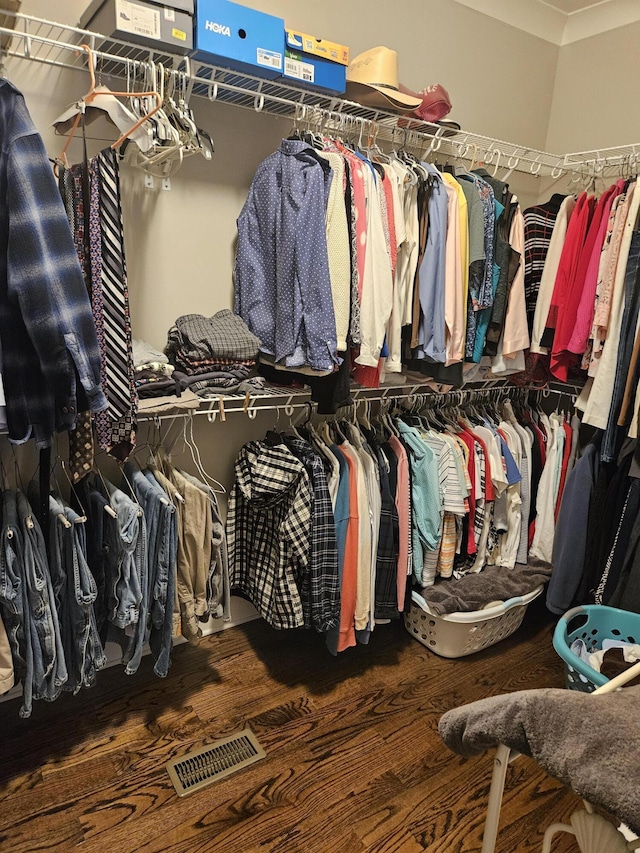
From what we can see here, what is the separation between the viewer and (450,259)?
6.88 feet

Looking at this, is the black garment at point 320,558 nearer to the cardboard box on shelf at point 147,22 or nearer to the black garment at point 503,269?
the black garment at point 503,269

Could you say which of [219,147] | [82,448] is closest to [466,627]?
[82,448]

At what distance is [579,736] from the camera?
2.68ft

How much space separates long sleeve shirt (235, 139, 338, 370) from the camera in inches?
71.6

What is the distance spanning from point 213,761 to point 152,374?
1.19 meters

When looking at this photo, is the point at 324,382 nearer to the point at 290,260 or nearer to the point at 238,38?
the point at 290,260

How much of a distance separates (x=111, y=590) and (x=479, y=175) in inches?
78.0

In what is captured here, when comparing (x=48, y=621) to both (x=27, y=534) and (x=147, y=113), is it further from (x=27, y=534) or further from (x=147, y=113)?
(x=147, y=113)

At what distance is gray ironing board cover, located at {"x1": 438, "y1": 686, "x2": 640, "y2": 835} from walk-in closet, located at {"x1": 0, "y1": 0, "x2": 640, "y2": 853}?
8cm

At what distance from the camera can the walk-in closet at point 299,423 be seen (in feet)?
5.15

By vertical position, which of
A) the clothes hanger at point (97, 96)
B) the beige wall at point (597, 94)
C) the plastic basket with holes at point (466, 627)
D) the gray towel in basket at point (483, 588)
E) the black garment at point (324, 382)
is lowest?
the plastic basket with holes at point (466, 627)

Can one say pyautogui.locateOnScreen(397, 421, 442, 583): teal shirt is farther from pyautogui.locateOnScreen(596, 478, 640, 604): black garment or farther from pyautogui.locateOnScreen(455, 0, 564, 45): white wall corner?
pyautogui.locateOnScreen(455, 0, 564, 45): white wall corner

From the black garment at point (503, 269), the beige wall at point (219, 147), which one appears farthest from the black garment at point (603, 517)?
the beige wall at point (219, 147)

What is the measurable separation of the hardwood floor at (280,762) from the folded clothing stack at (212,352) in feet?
3.61
